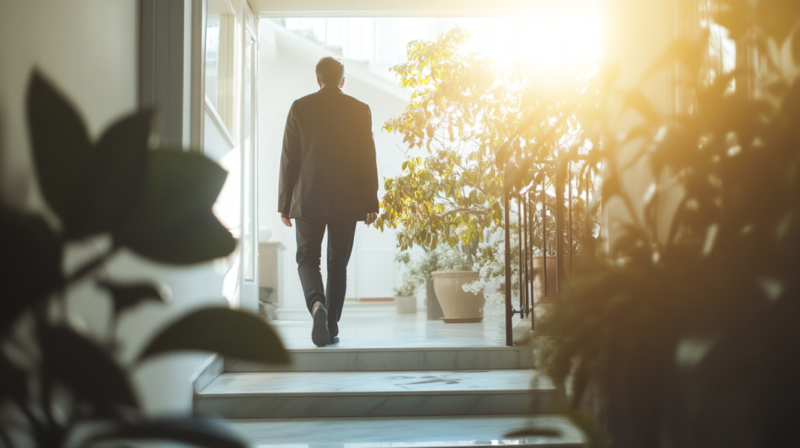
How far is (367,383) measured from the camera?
2.45 m

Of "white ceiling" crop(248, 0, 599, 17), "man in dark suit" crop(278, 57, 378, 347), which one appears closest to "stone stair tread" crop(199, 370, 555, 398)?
"man in dark suit" crop(278, 57, 378, 347)

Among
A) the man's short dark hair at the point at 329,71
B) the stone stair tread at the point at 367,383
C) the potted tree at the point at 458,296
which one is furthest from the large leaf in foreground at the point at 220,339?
the potted tree at the point at 458,296

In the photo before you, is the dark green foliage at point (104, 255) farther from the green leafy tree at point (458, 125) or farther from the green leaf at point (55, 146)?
the green leafy tree at point (458, 125)

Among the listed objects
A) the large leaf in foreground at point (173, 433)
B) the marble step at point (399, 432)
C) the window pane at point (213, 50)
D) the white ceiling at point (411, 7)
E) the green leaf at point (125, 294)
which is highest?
the white ceiling at point (411, 7)

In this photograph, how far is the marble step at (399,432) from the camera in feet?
6.08

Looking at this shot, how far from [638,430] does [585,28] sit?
3.67m

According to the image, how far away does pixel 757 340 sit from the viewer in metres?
0.84

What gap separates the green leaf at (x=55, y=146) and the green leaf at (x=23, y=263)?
3 cm

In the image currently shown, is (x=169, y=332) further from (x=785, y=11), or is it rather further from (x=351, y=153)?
(x=351, y=153)

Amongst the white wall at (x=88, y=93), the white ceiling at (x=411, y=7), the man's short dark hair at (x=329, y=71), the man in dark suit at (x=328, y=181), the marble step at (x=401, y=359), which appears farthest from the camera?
the white ceiling at (x=411, y=7)

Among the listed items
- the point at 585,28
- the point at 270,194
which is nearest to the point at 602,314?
the point at 585,28

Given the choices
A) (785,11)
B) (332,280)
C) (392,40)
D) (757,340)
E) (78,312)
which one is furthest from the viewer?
(392,40)

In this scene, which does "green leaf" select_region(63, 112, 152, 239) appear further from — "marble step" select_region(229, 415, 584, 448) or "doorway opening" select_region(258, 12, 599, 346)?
"doorway opening" select_region(258, 12, 599, 346)

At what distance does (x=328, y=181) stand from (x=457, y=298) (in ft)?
5.86
